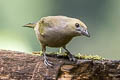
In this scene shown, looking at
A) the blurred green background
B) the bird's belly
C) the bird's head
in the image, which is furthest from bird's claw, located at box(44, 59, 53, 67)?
the blurred green background

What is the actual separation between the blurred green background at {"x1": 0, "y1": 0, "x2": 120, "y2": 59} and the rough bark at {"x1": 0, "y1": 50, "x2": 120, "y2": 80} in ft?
10.6

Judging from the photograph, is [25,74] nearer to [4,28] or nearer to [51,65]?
[51,65]

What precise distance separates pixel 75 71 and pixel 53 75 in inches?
9.2

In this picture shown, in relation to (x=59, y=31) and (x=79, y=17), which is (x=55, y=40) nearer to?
(x=59, y=31)

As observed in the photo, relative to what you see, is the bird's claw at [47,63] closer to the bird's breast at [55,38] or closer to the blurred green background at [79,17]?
the bird's breast at [55,38]

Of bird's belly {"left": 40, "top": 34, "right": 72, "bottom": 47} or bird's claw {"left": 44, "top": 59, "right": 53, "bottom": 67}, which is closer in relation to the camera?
bird's claw {"left": 44, "top": 59, "right": 53, "bottom": 67}

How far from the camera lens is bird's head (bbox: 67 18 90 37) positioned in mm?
4527

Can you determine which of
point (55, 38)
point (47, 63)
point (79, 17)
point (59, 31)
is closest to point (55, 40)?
point (55, 38)

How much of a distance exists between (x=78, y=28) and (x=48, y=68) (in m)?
0.53

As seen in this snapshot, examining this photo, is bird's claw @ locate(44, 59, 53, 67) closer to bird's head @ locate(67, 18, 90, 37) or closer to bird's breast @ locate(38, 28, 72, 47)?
bird's breast @ locate(38, 28, 72, 47)

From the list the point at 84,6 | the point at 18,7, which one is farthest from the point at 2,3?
the point at 84,6

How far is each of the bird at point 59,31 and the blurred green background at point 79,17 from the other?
299cm

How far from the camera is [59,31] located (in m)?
4.72

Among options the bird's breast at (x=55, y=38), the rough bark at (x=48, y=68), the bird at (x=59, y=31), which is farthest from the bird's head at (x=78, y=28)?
the rough bark at (x=48, y=68)
